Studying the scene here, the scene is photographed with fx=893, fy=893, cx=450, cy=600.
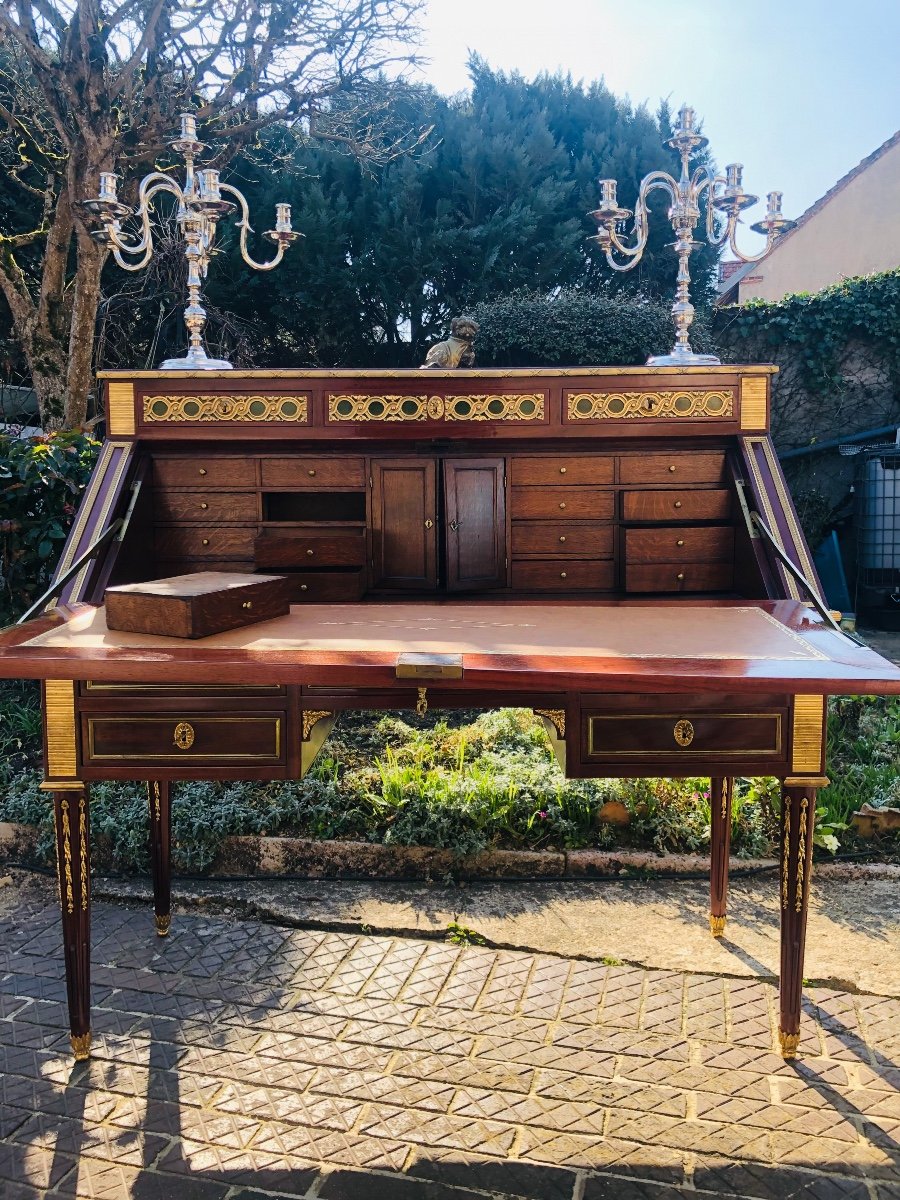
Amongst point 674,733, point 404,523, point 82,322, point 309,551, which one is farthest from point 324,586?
point 82,322

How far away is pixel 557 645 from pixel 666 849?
212cm

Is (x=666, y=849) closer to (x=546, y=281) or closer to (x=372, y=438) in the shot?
(x=372, y=438)

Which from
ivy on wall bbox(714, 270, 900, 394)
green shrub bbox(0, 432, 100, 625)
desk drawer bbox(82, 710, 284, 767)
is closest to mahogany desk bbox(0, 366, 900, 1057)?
desk drawer bbox(82, 710, 284, 767)

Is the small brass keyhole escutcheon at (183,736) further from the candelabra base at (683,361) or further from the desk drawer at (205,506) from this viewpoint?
the candelabra base at (683,361)

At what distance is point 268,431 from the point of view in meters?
3.26

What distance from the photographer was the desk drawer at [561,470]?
132 inches

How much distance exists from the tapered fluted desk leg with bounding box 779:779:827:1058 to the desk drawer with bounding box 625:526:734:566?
3.95 feet

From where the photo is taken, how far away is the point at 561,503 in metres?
3.37

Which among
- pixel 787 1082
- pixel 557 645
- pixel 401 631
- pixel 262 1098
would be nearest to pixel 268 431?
pixel 401 631

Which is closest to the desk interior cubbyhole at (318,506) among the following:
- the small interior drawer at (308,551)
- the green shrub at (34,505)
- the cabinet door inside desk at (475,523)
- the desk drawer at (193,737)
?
the small interior drawer at (308,551)

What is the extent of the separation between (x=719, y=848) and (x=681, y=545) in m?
1.09

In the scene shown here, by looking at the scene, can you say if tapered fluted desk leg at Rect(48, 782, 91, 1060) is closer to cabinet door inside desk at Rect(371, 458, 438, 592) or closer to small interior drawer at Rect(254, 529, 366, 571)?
small interior drawer at Rect(254, 529, 366, 571)

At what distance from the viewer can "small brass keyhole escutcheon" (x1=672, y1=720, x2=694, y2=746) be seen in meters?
2.14

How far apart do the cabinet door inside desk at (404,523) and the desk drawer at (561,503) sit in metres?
0.32
